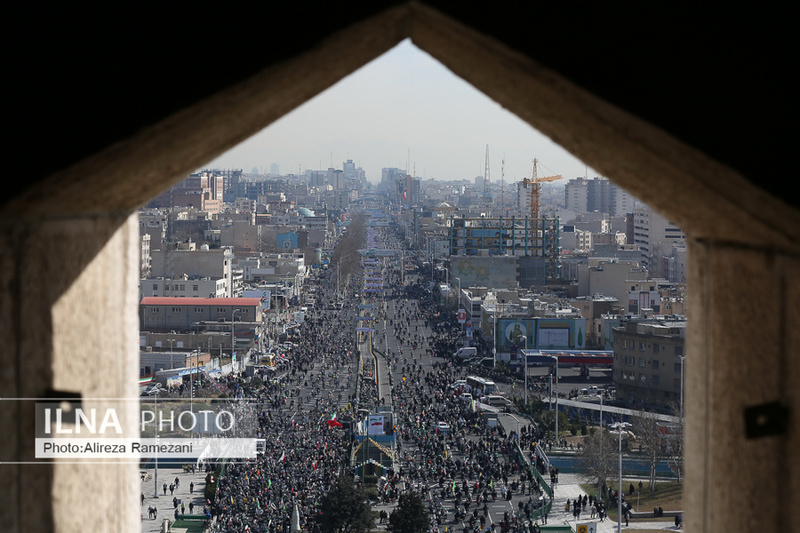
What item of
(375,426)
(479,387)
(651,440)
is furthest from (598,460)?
(479,387)

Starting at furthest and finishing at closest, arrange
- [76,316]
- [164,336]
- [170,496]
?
[164,336] < [170,496] < [76,316]

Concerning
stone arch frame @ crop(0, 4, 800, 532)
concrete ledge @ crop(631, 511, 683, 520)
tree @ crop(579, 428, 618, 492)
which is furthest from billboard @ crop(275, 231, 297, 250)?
stone arch frame @ crop(0, 4, 800, 532)

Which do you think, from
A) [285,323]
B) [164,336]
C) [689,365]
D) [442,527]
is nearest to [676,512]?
[442,527]

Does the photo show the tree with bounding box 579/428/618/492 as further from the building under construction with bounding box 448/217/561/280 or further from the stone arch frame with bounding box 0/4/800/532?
the building under construction with bounding box 448/217/561/280

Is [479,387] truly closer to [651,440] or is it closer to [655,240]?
[651,440]

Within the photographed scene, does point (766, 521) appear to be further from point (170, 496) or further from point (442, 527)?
point (170, 496)
